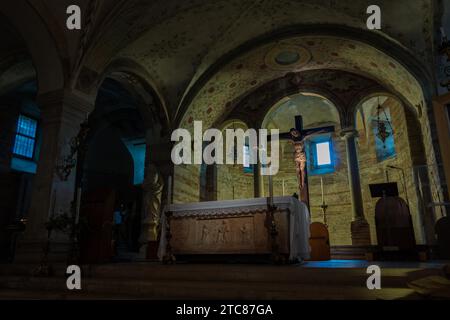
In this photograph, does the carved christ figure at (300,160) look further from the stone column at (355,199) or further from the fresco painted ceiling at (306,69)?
the fresco painted ceiling at (306,69)

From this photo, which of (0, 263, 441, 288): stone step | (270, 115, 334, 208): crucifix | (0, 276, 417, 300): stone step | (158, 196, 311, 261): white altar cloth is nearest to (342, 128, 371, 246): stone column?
(270, 115, 334, 208): crucifix

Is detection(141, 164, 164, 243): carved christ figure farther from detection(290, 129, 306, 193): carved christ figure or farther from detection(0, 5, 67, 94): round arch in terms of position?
detection(290, 129, 306, 193): carved christ figure

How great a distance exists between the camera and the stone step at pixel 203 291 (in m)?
3.30

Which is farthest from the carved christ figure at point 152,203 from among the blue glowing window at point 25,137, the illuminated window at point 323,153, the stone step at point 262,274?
the illuminated window at point 323,153

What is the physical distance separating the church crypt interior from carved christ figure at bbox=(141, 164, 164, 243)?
0.06m

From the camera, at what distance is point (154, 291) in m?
3.99

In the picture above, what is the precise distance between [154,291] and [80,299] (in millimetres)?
832

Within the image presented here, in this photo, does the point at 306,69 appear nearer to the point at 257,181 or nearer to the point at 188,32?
the point at 257,181

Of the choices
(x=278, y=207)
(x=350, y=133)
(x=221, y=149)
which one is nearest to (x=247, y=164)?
(x=221, y=149)

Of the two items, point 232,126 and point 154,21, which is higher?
point 154,21

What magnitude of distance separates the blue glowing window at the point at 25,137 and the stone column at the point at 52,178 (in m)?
6.16

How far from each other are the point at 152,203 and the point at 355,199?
6.65 metres
